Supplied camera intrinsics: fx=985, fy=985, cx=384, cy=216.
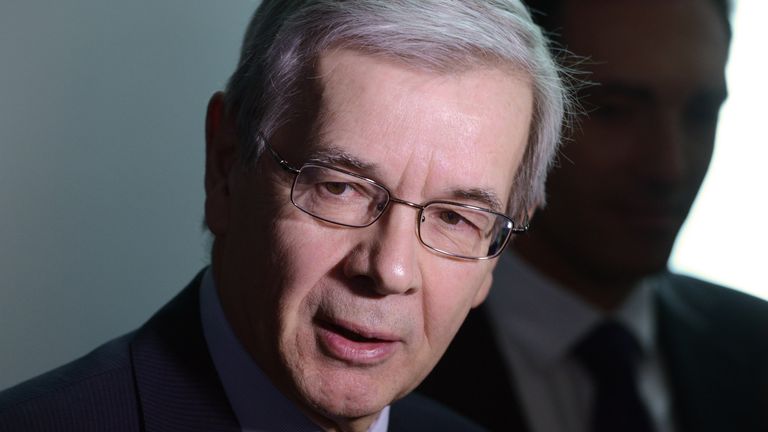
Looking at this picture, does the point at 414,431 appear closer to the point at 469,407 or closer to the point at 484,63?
the point at 469,407

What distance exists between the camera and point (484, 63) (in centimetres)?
158

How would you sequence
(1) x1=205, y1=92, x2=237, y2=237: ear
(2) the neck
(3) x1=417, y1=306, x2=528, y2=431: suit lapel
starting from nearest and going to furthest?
(1) x1=205, y1=92, x2=237, y2=237: ear → (3) x1=417, y1=306, x2=528, y2=431: suit lapel → (2) the neck

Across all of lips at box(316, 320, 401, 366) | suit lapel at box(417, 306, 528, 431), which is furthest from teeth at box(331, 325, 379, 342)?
suit lapel at box(417, 306, 528, 431)

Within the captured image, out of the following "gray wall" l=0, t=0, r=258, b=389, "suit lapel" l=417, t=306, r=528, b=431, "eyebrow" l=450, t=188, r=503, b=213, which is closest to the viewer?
"eyebrow" l=450, t=188, r=503, b=213

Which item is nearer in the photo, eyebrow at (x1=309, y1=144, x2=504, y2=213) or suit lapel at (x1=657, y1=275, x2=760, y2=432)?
eyebrow at (x1=309, y1=144, x2=504, y2=213)

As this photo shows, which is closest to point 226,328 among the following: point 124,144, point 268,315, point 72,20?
point 268,315

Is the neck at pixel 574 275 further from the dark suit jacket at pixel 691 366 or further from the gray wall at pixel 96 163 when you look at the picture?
the gray wall at pixel 96 163

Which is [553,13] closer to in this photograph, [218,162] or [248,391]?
[218,162]

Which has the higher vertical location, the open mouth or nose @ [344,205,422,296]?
nose @ [344,205,422,296]

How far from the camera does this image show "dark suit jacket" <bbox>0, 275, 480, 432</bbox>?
5.07 ft

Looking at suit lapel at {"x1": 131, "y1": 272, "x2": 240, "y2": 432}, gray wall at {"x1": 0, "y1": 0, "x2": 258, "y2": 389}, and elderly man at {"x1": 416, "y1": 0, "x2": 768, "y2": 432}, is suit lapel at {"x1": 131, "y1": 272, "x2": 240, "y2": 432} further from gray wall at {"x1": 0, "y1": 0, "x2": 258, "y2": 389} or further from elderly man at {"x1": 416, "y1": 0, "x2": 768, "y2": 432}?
elderly man at {"x1": 416, "y1": 0, "x2": 768, "y2": 432}

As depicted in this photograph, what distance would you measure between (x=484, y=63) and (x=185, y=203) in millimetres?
990

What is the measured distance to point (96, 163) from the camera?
2141 mm

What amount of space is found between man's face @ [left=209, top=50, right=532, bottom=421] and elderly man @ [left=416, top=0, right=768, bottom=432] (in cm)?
114
